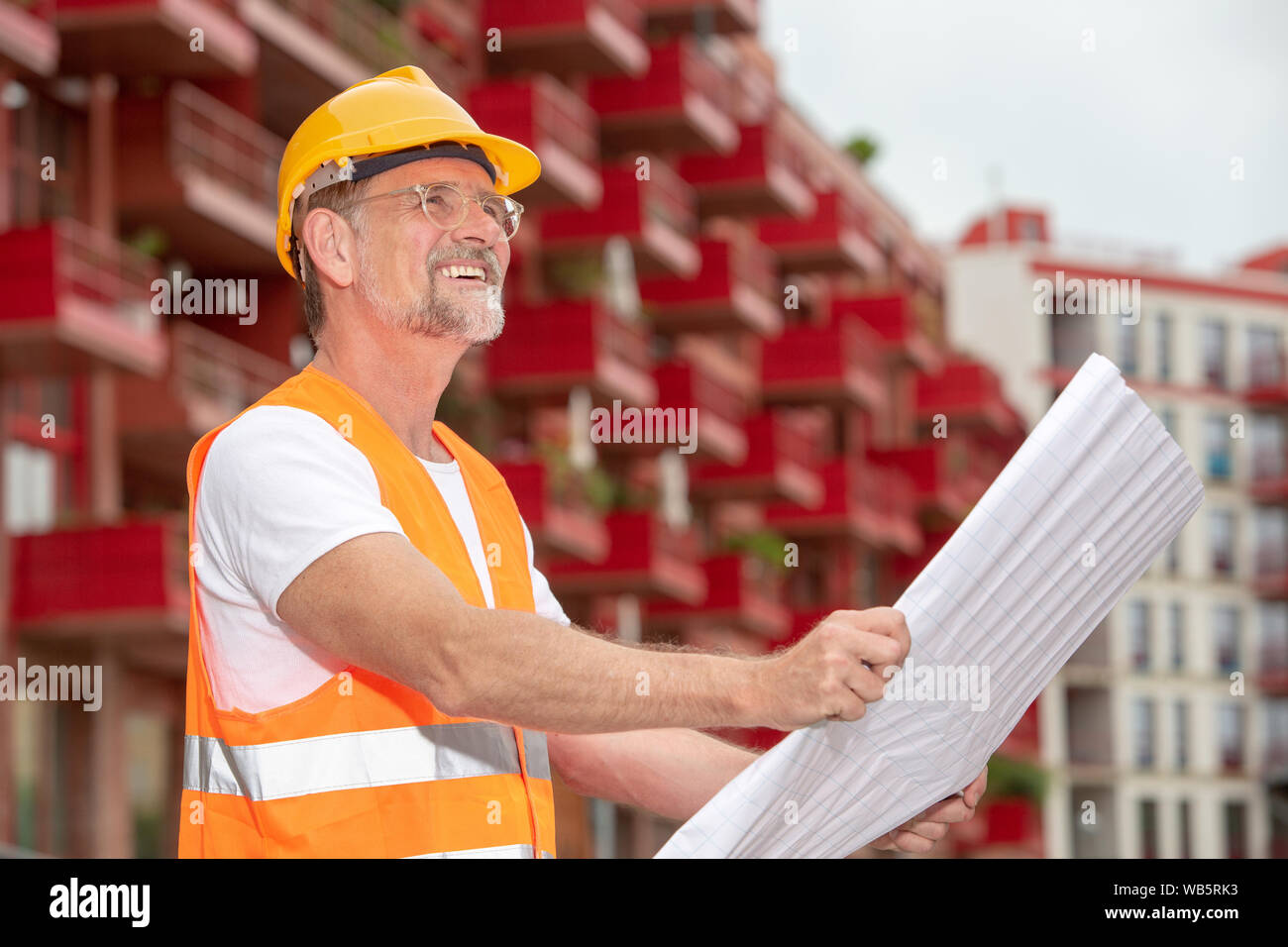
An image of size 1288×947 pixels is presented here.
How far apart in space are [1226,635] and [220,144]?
59.1m

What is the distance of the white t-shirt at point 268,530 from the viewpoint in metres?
2.86

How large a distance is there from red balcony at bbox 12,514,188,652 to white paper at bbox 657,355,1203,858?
61.6 feet

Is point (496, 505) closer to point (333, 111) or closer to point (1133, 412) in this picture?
point (333, 111)

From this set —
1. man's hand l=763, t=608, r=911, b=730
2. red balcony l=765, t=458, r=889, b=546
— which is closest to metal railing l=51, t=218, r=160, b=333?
man's hand l=763, t=608, r=911, b=730

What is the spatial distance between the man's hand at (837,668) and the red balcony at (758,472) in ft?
119

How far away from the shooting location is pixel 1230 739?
78438 millimetres

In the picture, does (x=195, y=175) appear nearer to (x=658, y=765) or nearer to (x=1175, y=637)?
(x=658, y=765)

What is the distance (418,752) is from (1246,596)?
Result: 7853 cm

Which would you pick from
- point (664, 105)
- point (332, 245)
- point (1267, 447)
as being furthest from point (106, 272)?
point (1267, 447)

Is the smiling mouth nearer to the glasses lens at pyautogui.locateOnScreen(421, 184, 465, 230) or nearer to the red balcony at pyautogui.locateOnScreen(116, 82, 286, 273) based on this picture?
the glasses lens at pyautogui.locateOnScreen(421, 184, 465, 230)

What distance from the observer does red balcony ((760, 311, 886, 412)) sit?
143 feet

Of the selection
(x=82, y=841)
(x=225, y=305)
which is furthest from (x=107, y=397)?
(x=82, y=841)
